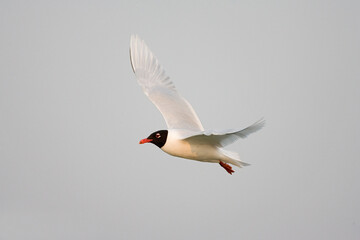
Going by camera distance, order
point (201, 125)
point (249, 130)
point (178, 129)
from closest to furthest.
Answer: point (249, 130) → point (178, 129) → point (201, 125)

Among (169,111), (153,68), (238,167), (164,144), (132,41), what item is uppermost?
(132,41)

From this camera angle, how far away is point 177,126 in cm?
905

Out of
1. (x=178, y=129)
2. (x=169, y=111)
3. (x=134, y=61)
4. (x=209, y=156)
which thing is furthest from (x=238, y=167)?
(x=134, y=61)

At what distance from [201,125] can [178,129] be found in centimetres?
76

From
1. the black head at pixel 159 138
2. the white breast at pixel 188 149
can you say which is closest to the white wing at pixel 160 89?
the black head at pixel 159 138

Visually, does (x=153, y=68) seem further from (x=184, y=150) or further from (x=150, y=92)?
(x=184, y=150)

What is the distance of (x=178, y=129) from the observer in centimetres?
868

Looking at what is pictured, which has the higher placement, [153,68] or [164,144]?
[153,68]

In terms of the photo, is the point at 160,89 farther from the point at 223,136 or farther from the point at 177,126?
the point at 223,136

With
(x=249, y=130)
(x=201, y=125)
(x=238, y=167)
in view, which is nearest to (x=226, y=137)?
(x=249, y=130)

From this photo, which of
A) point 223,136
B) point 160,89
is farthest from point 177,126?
point 223,136

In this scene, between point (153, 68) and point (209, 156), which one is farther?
point (153, 68)

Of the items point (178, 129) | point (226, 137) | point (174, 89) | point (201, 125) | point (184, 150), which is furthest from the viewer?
point (174, 89)

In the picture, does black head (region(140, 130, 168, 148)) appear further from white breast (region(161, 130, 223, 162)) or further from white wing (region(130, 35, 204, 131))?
white wing (region(130, 35, 204, 131))
